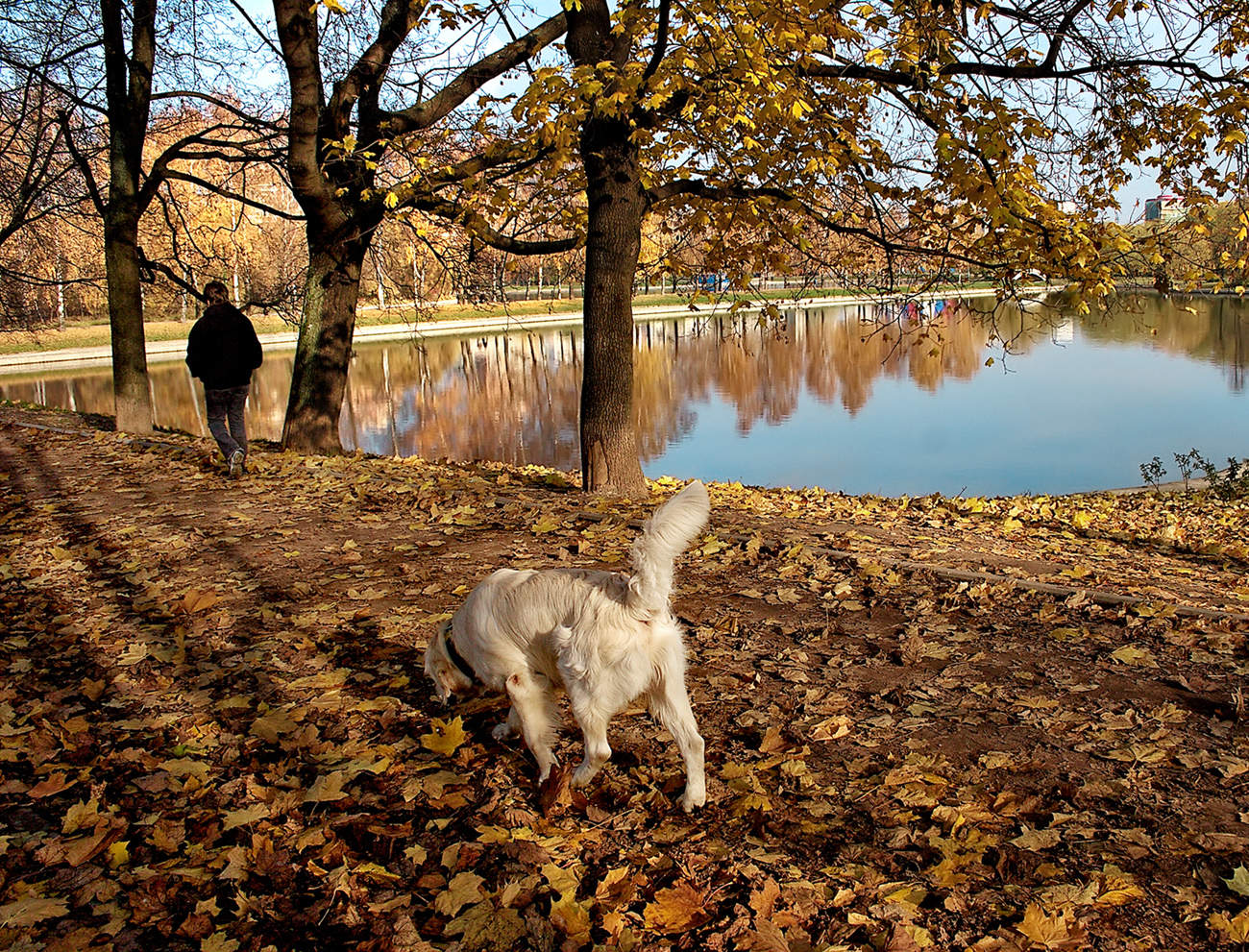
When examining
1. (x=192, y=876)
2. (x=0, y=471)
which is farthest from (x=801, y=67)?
(x=0, y=471)

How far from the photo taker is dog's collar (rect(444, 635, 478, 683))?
3.77m

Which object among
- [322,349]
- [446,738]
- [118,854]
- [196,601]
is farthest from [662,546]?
[322,349]

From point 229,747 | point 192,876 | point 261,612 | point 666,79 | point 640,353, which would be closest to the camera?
point 192,876

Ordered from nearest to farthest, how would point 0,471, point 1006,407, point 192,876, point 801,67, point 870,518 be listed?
point 192,876 < point 801,67 < point 870,518 < point 0,471 < point 1006,407

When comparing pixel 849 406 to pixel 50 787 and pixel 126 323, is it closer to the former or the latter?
pixel 126 323

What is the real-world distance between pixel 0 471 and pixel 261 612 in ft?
24.2

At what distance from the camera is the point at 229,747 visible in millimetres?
3781

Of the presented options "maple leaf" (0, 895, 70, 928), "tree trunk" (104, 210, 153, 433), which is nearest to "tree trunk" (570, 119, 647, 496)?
"maple leaf" (0, 895, 70, 928)

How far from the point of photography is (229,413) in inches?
389

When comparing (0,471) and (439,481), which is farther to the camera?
(0,471)

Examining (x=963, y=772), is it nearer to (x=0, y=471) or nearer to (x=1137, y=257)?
(x=1137, y=257)

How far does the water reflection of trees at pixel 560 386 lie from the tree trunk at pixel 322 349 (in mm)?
5411

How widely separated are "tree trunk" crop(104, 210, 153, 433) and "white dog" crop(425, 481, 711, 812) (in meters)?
12.0

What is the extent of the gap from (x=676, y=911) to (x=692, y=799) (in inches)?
22.9
